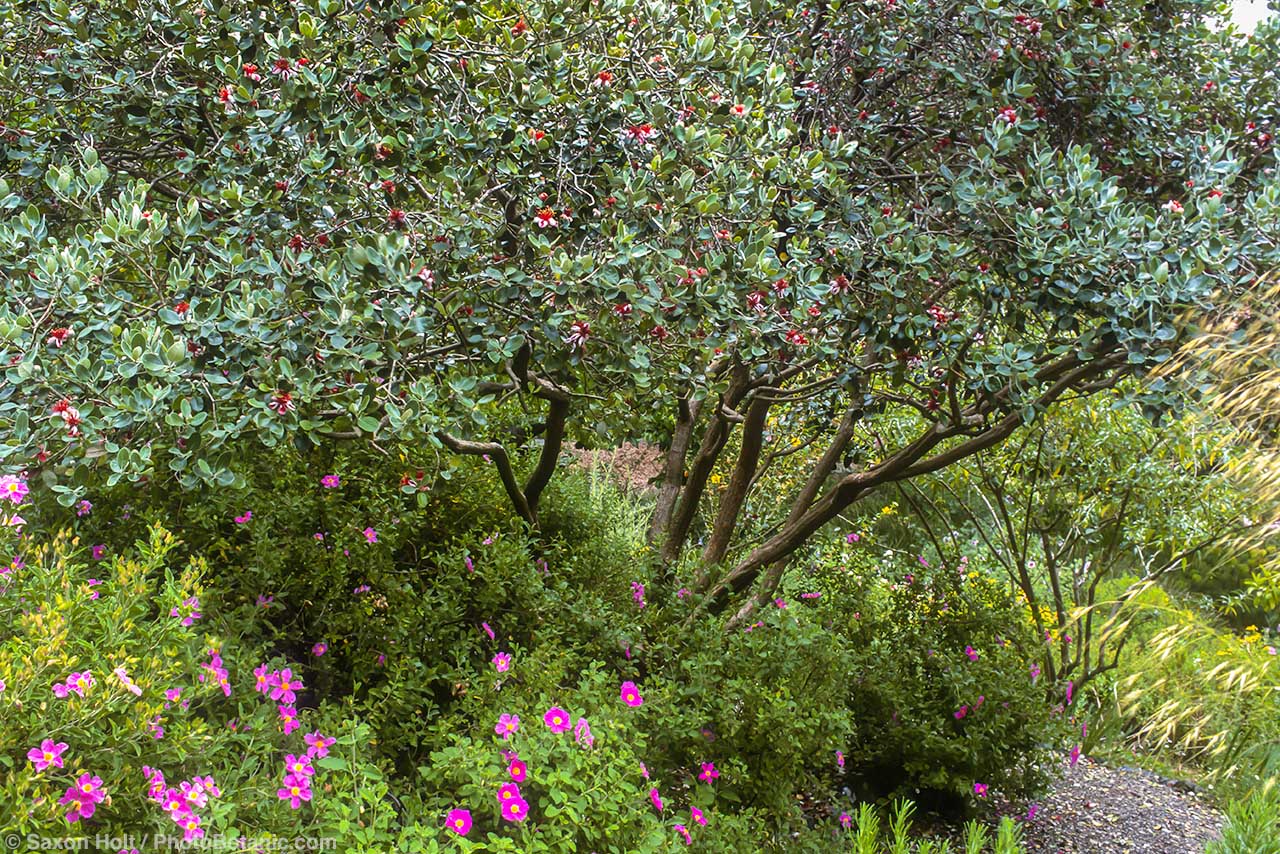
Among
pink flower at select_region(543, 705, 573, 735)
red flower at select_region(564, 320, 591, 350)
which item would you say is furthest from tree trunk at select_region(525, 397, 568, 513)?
pink flower at select_region(543, 705, 573, 735)

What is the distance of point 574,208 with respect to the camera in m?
2.65

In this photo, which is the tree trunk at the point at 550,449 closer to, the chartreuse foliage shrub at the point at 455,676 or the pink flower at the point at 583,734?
the chartreuse foliage shrub at the point at 455,676

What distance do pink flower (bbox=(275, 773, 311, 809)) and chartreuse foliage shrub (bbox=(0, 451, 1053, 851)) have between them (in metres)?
0.01

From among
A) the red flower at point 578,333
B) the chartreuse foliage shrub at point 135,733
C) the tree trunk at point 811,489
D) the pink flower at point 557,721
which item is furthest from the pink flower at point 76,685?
the tree trunk at point 811,489

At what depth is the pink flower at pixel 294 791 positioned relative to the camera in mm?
1917

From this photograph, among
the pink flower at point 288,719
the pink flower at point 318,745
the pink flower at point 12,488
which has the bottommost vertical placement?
the pink flower at point 288,719

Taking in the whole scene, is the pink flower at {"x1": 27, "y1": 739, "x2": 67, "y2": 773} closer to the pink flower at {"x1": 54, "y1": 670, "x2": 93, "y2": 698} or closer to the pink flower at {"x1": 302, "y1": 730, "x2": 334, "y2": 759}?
the pink flower at {"x1": 54, "y1": 670, "x2": 93, "y2": 698}

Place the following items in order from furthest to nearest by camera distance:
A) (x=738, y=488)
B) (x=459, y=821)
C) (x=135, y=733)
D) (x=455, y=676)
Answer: (x=738, y=488), (x=455, y=676), (x=459, y=821), (x=135, y=733)

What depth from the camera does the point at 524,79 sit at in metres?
2.54

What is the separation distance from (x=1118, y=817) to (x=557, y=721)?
3287mm

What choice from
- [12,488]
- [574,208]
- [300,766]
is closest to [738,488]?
[574,208]

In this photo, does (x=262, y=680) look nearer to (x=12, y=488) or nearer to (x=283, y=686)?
(x=283, y=686)

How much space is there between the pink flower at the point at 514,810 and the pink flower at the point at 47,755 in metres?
0.84

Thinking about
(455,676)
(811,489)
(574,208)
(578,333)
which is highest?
(574,208)
